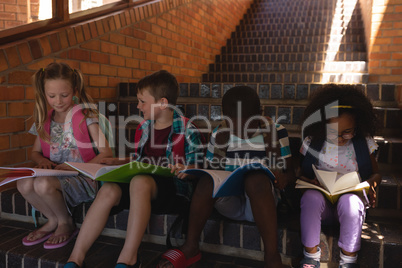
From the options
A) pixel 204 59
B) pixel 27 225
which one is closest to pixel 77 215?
pixel 27 225

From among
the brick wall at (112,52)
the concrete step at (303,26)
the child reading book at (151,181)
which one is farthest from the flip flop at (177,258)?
the concrete step at (303,26)

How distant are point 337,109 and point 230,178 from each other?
25.7 inches

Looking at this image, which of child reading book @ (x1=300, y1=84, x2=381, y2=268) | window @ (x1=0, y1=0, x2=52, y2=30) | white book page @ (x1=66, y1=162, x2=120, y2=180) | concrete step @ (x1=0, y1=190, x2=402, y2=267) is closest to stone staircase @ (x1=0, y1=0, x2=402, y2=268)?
concrete step @ (x1=0, y1=190, x2=402, y2=267)

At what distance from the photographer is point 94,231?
1449mm

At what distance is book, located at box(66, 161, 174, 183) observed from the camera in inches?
52.9

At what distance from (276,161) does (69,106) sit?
3.74 feet

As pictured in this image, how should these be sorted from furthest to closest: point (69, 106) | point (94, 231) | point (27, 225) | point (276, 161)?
point (27, 225) < point (69, 106) < point (276, 161) < point (94, 231)

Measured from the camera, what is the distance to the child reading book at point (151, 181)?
1.42m

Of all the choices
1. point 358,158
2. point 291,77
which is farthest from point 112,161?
point 291,77

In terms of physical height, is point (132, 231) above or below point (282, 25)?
below

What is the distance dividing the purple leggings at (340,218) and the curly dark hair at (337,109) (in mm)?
343

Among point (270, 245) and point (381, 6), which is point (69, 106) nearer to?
point (270, 245)

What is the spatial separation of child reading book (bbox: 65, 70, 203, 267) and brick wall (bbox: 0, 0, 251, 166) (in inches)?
31.7

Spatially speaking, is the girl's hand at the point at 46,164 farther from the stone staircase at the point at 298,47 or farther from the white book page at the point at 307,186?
the stone staircase at the point at 298,47
